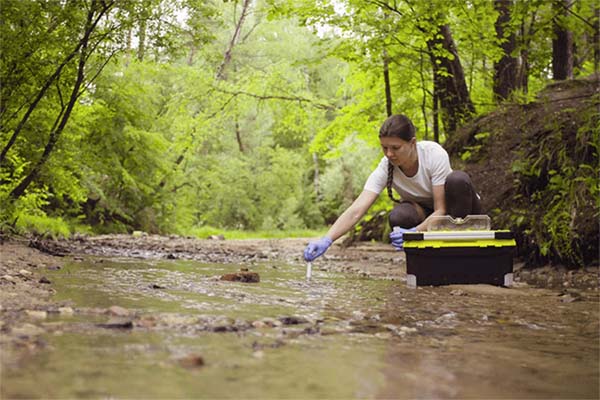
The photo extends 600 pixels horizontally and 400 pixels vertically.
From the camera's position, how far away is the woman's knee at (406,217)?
5.36 m

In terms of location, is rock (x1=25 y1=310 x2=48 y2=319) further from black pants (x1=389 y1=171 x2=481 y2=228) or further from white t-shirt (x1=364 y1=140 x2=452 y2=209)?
black pants (x1=389 y1=171 x2=481 y2=228)

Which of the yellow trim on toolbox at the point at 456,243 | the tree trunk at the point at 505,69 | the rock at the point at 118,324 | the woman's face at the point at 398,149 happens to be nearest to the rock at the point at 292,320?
the rock at the point at 118,324

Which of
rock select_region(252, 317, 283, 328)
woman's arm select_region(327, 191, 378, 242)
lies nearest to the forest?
woman's arm select_region(327, 191, 378, 242)

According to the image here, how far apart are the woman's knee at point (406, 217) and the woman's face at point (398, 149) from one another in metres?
0.54

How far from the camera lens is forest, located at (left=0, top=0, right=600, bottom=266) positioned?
6430 mm

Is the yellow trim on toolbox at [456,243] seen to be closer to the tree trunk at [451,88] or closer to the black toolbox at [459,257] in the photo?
the black toolbox at [459,257]

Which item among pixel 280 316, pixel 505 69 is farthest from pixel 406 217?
pixel 505 69

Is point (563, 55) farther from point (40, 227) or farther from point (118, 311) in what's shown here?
point (118, 311)

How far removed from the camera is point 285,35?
32.3m

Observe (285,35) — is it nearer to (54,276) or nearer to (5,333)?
(54,276)

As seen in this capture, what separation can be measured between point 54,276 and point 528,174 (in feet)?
16.2

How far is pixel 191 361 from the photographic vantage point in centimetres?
190

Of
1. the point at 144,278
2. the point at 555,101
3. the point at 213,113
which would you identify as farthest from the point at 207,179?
the point at 144,278

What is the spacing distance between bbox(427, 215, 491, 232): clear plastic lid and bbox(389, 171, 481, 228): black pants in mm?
129
